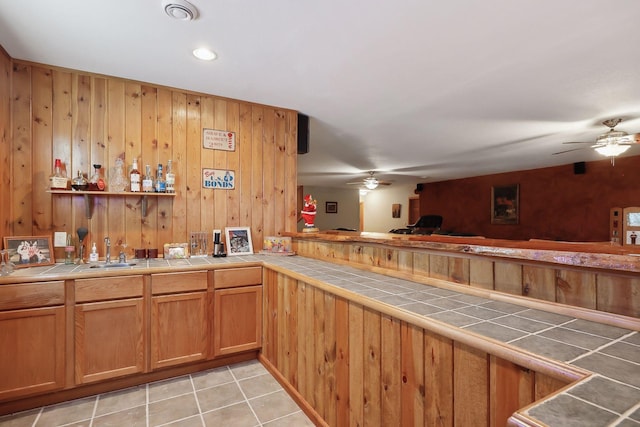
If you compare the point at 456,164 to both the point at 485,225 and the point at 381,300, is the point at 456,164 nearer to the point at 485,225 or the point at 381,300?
the point at 485,225

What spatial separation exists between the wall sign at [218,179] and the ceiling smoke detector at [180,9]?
4.37 feet

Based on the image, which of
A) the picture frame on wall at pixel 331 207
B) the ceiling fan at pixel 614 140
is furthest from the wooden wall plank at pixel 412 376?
the picture frame on wall at pixel 331 207

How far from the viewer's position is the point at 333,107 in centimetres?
307

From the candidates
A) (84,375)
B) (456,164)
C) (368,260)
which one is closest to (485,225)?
(456,164)

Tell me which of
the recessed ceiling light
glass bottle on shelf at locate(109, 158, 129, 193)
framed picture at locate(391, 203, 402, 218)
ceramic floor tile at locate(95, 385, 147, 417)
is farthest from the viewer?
framed picture at locate(391, 203, 402, 218)

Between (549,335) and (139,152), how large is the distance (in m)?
2.82

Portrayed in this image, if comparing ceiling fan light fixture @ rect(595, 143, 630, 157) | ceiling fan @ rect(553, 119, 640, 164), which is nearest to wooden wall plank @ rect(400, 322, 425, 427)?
Answer: ceiling fan @ rect(553, 119, 640, 164)

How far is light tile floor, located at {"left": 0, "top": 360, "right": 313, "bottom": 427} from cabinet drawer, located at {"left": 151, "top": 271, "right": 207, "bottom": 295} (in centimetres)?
65

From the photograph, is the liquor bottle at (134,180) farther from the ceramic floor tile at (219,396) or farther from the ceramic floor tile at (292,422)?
the ceramic floor tile at (292,422)

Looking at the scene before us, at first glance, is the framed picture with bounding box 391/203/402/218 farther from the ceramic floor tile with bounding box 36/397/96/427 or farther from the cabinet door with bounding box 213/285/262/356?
the ceramic floor tile with bounding box 36/397/96/427

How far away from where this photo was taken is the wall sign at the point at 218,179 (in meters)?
2.82

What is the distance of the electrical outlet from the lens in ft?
7.43

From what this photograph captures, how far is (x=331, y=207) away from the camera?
9.95 metres

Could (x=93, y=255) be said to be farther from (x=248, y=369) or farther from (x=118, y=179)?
(x=248, y=369)
